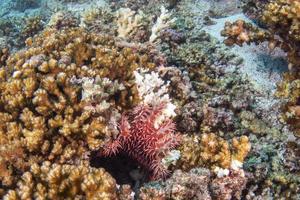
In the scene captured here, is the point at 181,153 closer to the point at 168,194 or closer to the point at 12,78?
the point at 168,194

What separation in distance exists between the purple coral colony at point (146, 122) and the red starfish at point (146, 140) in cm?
1

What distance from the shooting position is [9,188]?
3188 millimetres

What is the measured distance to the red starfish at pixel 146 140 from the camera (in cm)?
366

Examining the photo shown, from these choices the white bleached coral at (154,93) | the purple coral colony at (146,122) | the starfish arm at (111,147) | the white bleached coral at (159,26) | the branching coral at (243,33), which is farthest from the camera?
the white bleached coral at (159,26)

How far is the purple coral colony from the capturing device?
320cm

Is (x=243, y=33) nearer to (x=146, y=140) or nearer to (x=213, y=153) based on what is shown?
(x=213, y=153)

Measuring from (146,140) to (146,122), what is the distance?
189mm

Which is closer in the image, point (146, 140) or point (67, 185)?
point (67, 185)

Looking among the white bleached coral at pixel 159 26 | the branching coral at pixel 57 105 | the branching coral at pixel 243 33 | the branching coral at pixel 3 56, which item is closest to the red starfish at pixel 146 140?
the branching coral at pixel 57 105

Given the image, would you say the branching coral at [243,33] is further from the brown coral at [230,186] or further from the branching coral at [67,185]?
the branching coral at [67,185]

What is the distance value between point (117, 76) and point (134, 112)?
2.01 ft

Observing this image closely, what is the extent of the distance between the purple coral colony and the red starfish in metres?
0.01

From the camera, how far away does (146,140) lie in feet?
12.3

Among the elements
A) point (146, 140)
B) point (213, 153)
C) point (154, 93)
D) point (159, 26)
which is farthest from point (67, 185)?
point (159, 26)
